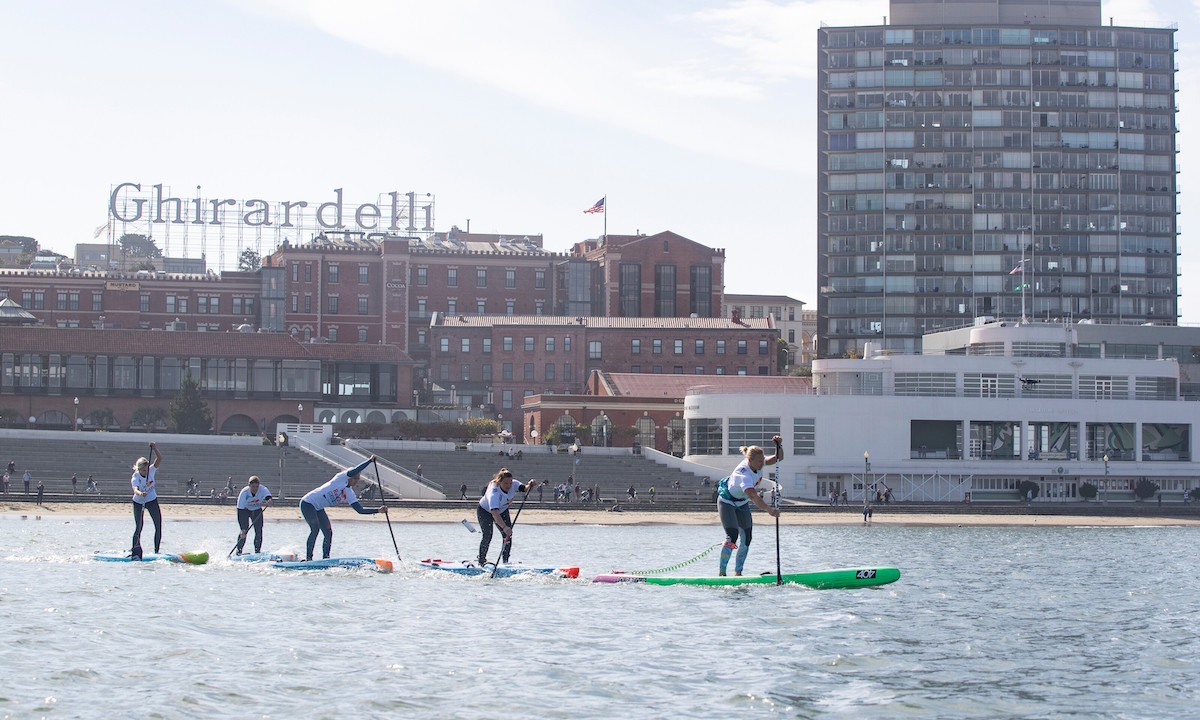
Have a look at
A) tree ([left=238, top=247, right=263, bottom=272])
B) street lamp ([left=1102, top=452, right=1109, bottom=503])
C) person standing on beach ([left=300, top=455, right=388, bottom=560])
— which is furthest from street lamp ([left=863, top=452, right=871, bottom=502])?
tree ([left=238, top=247, right=263, bottom=272])

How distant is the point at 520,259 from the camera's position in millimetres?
137625

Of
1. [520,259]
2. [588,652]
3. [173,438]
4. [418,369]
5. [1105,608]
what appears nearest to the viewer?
[588,652]

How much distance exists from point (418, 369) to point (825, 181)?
49.3m

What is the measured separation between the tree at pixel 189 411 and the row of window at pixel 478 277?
147 feet

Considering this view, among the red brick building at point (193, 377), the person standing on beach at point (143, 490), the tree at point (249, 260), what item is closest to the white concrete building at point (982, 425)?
the red brick building at point (193, 377)

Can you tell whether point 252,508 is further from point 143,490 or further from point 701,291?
point 701,291

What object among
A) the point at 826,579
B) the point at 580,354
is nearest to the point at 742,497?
the point at 826,579

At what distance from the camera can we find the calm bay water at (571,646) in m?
16.2

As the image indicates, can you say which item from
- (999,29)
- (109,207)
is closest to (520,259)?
(109,207)

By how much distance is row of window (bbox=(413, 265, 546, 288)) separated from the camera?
135 m

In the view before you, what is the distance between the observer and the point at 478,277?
136875mm

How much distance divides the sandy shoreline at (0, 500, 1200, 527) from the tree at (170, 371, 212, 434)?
24565 millimetres

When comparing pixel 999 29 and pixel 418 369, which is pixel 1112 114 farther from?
pixel 418 369

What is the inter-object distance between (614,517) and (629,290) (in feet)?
213
